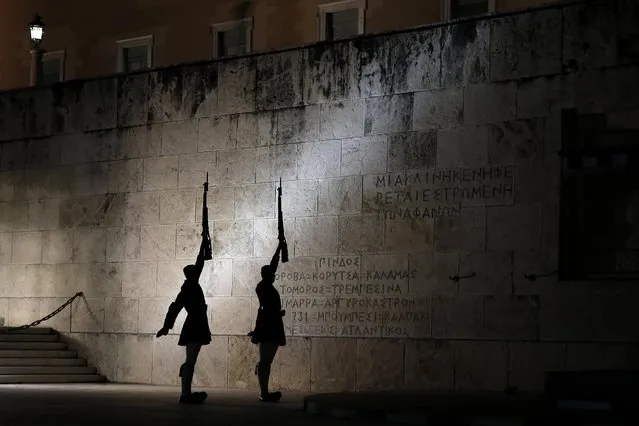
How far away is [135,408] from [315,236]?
6.07 meters

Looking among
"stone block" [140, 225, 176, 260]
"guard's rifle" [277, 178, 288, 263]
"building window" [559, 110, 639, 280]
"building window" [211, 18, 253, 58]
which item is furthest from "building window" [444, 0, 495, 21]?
"building window" [559, 110, 639, 280]

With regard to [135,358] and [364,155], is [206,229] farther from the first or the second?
[135,358]

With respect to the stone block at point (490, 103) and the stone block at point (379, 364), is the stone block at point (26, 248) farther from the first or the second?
the stone block at point (490, 103)

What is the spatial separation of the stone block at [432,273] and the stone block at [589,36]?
144 inches

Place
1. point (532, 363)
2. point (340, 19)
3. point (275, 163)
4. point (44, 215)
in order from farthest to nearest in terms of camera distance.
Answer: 1. point (340, 19)
2. point (44, 215)
3. point (275, 163)
4. point (532, 363)

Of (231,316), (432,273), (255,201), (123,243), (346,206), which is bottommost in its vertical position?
(231,316)

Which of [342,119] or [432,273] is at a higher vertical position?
[342,119]

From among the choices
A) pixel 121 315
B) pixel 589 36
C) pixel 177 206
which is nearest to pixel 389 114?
pixel 589 36

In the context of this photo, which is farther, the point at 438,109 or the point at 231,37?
the point at 231,37

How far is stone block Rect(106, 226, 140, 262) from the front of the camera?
24.2 m

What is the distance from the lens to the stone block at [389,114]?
2095cm

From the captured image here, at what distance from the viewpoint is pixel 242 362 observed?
22250mm

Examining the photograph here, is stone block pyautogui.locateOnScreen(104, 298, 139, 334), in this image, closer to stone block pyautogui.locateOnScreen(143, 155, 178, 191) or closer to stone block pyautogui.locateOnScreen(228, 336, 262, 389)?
stone block pyautogui.locateOnScreen(143, 155, 178, 191)

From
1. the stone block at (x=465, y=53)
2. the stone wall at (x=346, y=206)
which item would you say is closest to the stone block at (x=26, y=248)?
the stone wall at (x=346, y=206)
